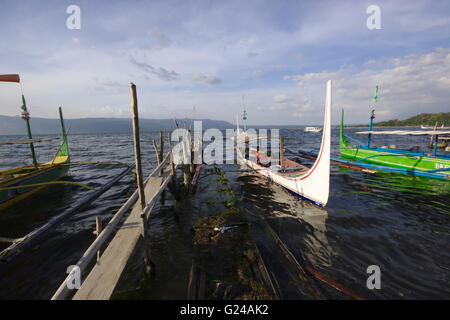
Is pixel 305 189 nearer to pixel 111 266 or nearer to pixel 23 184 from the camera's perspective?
pixel 111 266

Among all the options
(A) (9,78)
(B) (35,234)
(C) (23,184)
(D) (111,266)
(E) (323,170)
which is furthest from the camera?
(C) (23,184)

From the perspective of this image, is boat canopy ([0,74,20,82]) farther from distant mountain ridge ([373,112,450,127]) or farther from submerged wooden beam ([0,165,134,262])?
distant mountain ridge ([373,112,450,127])

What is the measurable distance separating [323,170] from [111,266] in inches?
350

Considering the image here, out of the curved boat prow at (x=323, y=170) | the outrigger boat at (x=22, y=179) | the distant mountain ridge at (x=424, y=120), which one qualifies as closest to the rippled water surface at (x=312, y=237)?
the outrigger boat at (x=22, y=179)

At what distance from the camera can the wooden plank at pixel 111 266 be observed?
376 cm

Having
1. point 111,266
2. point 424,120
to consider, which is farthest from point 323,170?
point 424,120

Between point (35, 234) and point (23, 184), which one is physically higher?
point (23, 184)

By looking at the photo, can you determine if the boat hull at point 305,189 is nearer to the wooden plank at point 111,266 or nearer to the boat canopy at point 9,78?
the wooden plank at point 111,266

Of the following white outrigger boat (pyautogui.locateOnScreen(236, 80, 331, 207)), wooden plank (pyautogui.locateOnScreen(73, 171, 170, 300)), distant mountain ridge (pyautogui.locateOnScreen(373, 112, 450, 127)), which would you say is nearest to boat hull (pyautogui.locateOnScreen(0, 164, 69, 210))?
wooden plank (pyautogui.locateOnScreen(73, 171, 170, 300))

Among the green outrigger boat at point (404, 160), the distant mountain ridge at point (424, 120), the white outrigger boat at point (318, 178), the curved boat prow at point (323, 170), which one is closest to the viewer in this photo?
the curved boat prow at point (323, 170)

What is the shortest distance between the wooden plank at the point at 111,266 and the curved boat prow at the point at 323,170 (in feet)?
26.3

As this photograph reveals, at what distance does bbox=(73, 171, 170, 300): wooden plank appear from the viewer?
376 centimetres

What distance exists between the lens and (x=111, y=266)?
438 centimetres

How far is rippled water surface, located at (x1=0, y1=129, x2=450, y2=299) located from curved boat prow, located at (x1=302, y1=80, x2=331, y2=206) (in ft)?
3.49
